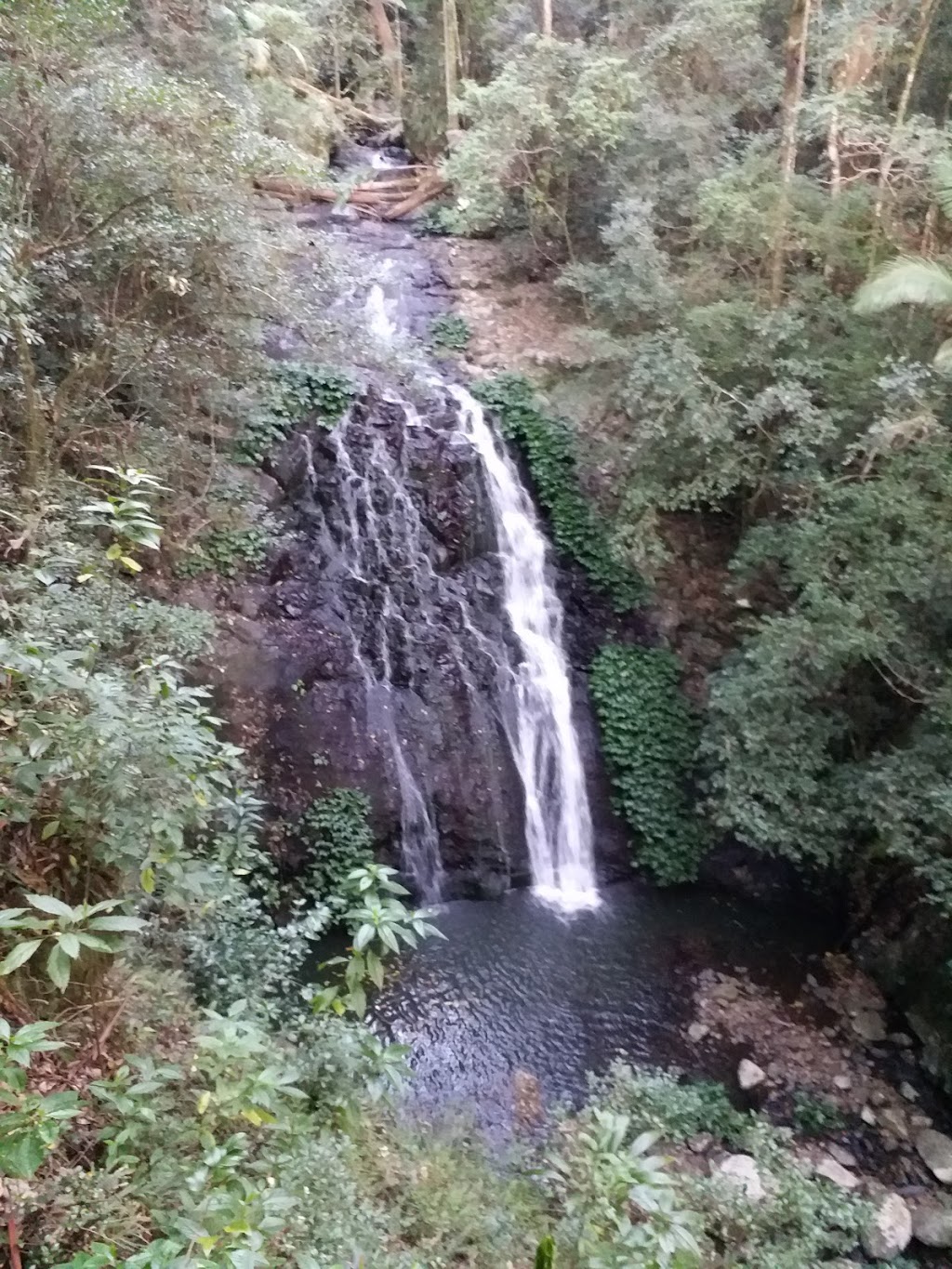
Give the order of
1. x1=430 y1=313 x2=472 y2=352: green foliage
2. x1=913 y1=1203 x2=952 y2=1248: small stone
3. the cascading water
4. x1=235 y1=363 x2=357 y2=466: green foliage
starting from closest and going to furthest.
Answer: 1. x1=913 y1=1203 x2=952 y2=1248: small stone
2. the cascading water
3. x1=235 y1=363 x2=357 y2=466: green foliage
4. x1=430 y1=313 x2=472 y2=352: green foliage

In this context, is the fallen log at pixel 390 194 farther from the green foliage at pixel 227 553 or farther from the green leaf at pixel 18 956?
the green leaf at pixel 18 956

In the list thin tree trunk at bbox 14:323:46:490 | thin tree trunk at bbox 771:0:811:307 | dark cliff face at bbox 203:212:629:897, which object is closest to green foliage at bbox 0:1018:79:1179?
thin tree trunk at bbox 14:323:46:490

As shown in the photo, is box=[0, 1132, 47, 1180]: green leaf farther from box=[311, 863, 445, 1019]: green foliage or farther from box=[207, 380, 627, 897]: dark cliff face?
box=[207, 380, 627, 897]: dark cliff face

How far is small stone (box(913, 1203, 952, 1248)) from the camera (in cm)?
558

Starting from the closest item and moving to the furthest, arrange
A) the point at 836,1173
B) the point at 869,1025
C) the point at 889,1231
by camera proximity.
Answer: the point at 889,1231, the point at 836,1173, the point at 869,1025

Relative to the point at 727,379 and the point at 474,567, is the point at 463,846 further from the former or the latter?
the point at 727,379

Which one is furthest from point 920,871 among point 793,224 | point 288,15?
point 288,15

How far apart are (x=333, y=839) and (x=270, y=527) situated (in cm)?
338

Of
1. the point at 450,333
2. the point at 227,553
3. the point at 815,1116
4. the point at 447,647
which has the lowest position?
the point at 815,1116

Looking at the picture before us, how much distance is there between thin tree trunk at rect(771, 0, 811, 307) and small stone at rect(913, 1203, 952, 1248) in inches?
331

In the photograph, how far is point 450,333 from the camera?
12617mm

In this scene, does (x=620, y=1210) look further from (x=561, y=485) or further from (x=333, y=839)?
(x=561, y=485)

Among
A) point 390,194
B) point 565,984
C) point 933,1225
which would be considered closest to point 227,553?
point 565,984

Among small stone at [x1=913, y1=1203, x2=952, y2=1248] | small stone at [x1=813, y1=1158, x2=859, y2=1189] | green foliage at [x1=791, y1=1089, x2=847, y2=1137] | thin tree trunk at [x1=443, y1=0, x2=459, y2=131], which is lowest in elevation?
green foliage at [x1=791, y1=1089, x2=847, y2=1137]
